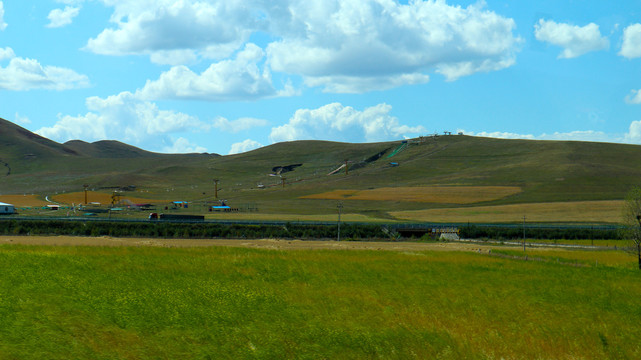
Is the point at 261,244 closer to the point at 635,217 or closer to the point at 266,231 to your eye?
the point at 266,231

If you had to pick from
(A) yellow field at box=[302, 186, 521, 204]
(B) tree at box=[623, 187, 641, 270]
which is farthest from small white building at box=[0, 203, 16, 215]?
(B) tree at box=[623, 187, 641, 270]

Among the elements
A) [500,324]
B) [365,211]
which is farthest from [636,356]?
[365,211]

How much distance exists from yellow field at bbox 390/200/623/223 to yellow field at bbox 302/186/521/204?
54.2ft

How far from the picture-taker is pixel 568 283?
33938mm

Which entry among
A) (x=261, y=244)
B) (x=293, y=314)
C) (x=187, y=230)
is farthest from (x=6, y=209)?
(x=293, y=314)

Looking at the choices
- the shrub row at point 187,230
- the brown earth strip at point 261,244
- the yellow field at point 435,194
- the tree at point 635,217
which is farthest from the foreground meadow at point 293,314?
the yellow field at point 435,194

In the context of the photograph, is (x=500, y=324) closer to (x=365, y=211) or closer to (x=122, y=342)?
(x=122, y=342)

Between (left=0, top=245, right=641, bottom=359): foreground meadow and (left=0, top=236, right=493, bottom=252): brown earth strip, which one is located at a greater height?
(left=0, top=245, right=641, bottom=359): foreground meadow

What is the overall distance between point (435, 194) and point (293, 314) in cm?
16340

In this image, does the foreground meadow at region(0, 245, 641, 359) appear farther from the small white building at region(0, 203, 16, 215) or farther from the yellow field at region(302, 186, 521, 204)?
the yellow field at region(302, 186, 521, 204)

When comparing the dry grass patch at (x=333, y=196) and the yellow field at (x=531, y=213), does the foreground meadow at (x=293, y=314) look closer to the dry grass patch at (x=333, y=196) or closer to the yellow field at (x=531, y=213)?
the yellow field at (x=531, y=213)

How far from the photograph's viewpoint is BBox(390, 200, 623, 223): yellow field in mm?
128875

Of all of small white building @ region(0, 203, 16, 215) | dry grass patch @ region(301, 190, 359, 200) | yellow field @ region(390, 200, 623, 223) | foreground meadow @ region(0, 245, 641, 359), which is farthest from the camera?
dry grass patch @ region(301, 190, 359, 200)

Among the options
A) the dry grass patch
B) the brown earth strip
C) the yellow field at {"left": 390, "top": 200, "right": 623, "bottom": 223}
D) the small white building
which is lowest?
the brown earth strip
